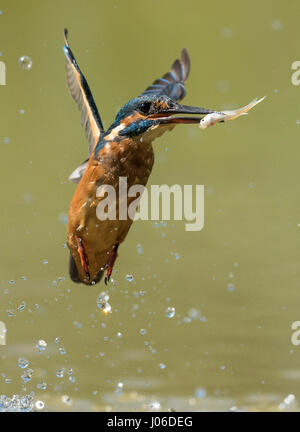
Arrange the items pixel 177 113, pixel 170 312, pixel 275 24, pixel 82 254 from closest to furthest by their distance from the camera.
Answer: pixel 177 113 → pixel 82 254 → pixel 170 312 → pixel 275 24

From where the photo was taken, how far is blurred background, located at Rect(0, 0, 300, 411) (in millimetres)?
4082

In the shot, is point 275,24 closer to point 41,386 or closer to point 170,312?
point 170,312

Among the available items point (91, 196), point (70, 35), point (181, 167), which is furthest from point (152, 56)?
point (91, 196)

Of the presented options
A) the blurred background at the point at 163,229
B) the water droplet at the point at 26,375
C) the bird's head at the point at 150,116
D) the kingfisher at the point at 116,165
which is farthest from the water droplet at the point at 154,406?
the bird's head at the point at 150,116

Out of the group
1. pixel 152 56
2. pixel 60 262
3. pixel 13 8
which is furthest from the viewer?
pixel 13 8

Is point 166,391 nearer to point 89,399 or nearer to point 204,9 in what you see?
point 89,399

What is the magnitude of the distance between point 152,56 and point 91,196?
499 cm

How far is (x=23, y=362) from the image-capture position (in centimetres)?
413

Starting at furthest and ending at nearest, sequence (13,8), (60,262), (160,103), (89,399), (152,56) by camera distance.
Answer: (13,8)
(152,56)
(60,262)
(89,399)
(160,103)

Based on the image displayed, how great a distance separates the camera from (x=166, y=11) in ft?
28.4

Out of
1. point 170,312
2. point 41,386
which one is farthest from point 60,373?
point 170,312

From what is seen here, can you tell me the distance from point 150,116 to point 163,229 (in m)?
2.72
